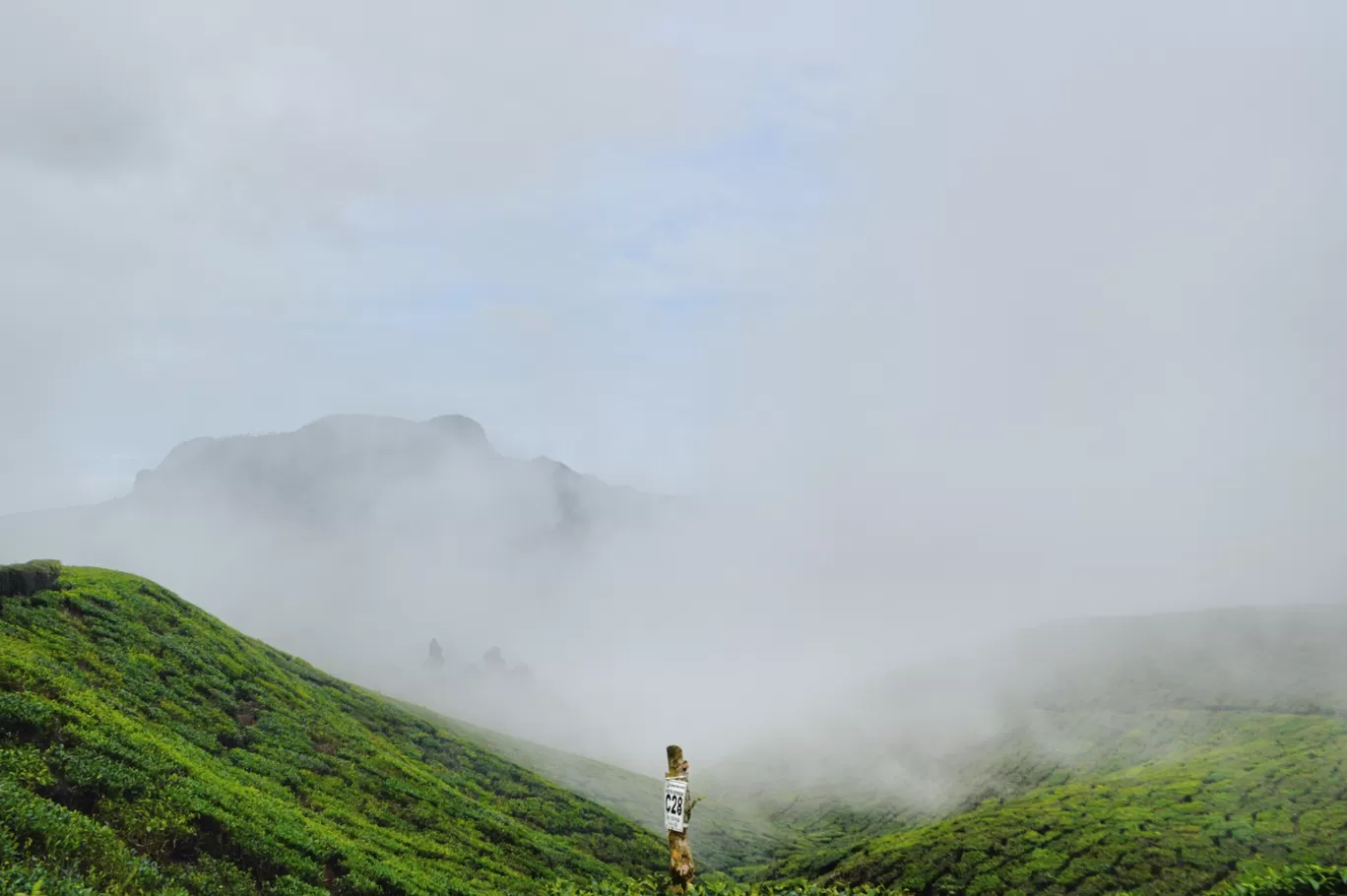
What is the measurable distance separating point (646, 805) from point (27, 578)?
2475 inches

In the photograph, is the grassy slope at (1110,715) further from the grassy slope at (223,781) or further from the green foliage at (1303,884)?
the green foliage at (1303,884)

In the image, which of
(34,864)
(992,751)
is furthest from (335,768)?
(992,751)

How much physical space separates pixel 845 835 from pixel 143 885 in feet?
262

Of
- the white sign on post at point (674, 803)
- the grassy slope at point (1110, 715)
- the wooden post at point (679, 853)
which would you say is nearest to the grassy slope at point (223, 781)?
the wooden post at point (679, 853)

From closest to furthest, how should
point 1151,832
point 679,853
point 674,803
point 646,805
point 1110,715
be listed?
point 674,803
point 679,853
point 1151,832
point 646,805
point 1110,715

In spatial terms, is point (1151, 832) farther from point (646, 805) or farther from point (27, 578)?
point (27, 578)

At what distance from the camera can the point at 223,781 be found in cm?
2603

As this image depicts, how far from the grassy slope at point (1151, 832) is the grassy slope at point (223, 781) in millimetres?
20423

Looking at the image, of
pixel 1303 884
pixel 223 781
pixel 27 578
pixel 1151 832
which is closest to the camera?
pixel 1303 884

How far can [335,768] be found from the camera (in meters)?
37.1

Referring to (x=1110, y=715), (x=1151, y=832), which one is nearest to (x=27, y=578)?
(x=1151, y=832)

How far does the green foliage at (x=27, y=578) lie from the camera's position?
32062 millimetres

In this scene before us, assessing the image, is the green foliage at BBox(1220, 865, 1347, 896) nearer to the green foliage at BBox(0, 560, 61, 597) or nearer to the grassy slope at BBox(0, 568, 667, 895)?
the grassy slope at BBox(0, 568, 667, 895)

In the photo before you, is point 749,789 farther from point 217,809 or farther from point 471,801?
point 217,809
